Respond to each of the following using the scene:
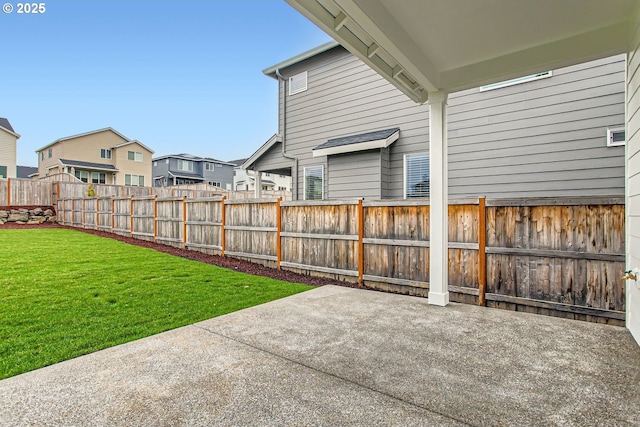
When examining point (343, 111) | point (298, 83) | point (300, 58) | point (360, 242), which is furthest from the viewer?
point (298, 83)

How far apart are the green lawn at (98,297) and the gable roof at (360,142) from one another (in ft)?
12.2

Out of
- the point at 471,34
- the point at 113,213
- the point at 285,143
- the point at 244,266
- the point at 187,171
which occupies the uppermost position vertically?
the point at 187,171

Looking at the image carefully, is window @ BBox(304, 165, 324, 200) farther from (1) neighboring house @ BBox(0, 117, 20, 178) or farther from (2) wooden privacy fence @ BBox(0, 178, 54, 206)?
(1) neighboring house @ BBox(0, 117, 20, 178)

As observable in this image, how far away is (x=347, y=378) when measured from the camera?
7.28ft

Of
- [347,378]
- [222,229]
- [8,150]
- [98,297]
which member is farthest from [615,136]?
[8,150]

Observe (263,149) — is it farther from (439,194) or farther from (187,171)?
(187,171)

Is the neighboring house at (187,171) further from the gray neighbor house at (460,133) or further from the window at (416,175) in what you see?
the window at (416,175)

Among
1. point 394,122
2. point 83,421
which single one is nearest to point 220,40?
point 394,122

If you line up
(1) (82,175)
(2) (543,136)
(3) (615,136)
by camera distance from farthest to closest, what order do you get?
1. (1) (82,175)
2. (2) (543,136)
3. (3) (615,136)

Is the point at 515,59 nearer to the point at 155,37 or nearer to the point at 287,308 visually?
the point at 287,308

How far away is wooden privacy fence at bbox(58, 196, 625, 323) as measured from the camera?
3.53 m

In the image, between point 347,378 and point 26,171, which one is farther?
point 26,171

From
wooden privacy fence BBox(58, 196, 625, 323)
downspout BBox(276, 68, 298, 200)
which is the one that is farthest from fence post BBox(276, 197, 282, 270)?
downspout BBox(276, 68, 298, 200)

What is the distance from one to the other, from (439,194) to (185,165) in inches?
1395
